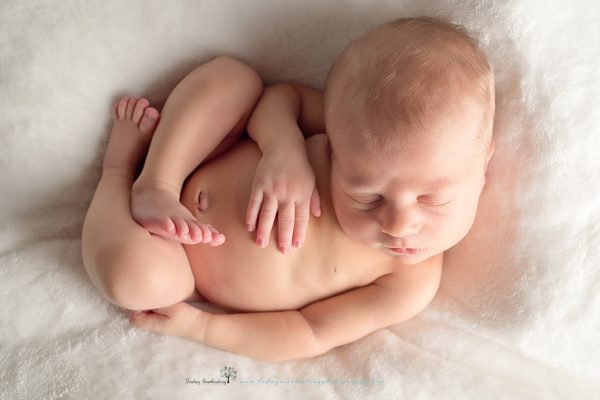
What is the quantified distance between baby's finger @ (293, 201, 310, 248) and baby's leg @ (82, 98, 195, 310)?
23 centimetres

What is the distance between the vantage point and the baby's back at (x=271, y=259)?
1317mm

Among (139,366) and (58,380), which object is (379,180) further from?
(58,380)

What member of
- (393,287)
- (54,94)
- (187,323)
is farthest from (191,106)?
(393,287)

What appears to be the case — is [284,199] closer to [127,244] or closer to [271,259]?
[271,259]

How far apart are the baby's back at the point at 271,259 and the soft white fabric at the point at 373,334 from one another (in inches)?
5.2

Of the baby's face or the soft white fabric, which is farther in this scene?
the soft white fabric

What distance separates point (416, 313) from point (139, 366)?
0.57 meters

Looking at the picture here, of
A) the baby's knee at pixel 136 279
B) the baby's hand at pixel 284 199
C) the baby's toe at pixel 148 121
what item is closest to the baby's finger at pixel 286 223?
the baby's hand at pixel 284 199

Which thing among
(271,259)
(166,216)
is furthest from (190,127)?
(271,259)

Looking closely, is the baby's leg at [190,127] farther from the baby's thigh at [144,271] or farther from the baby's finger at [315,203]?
the baby's finger at [315,203]

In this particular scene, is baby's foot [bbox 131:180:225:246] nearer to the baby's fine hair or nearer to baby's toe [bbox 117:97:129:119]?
baby's toe [bbox 117:97:129:119]

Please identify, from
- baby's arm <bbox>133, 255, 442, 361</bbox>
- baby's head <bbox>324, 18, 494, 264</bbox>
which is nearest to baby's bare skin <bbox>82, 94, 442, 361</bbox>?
baby's arm <bbox>133, 255, 442, 361</bbox>

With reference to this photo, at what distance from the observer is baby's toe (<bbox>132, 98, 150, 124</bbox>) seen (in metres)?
1.40

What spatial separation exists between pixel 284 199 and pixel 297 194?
1.1 inches
